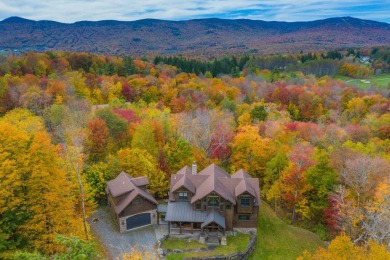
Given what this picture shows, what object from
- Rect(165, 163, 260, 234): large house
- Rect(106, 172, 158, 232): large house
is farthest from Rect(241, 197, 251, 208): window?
Rect(106, 172, 158, 232): large house

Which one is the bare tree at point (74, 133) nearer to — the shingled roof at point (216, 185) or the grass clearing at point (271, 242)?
the grass clearing at point (271, 242)

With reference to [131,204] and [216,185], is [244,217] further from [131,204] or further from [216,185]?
[131,204]

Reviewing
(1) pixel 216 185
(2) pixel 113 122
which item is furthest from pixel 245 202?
(2) pixel 113 122

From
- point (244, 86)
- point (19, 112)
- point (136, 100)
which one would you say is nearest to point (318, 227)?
point (19, 112)

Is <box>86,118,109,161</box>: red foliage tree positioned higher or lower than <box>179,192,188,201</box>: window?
higher

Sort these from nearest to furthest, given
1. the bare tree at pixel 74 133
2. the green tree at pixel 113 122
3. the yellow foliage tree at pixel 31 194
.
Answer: the yellow foliage tree at pixel 31 194, the bare tree at pixel 74 133, the green tree at pixel 113 122

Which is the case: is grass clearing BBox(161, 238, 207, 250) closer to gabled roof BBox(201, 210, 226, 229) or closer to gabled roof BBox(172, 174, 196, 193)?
gabled roof BBox(201, 210, 226, 229)

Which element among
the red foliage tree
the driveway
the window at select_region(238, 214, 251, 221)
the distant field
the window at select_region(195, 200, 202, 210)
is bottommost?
the distant field

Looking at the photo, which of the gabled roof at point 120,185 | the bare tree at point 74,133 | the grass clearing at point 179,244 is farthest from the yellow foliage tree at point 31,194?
the grass clearing at point 179,244
